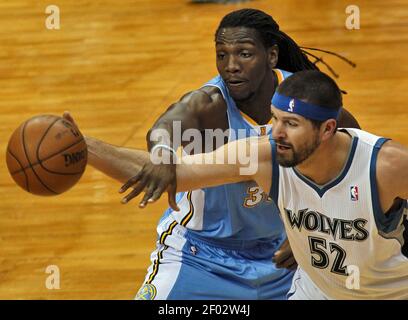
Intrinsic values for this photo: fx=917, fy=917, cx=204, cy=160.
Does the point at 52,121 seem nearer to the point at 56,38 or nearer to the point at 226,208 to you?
the point at 226,208

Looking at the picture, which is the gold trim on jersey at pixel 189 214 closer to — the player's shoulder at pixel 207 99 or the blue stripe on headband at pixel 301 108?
the player's shoulder at pixel 207 99

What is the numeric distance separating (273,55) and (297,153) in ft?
4.28

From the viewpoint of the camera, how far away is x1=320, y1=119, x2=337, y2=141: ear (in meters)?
3.99

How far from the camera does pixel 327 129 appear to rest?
13.2 feet

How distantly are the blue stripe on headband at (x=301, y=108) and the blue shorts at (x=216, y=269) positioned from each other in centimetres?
128

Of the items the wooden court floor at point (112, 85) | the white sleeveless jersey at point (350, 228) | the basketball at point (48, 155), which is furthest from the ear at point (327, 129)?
the wooden court floor at point (112, 85)

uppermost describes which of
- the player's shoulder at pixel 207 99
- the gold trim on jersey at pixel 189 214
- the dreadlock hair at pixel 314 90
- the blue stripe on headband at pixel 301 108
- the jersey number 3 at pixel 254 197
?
the dreadlock hair at pixel 314 90

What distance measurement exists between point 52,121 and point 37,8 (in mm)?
8293

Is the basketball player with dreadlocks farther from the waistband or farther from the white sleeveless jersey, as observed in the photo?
the white sleeveless jersey

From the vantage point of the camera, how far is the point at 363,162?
4027mm

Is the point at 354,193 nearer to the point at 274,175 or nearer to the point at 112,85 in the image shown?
the point at 274,175

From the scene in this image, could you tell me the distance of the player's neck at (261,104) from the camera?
4.99 metres
